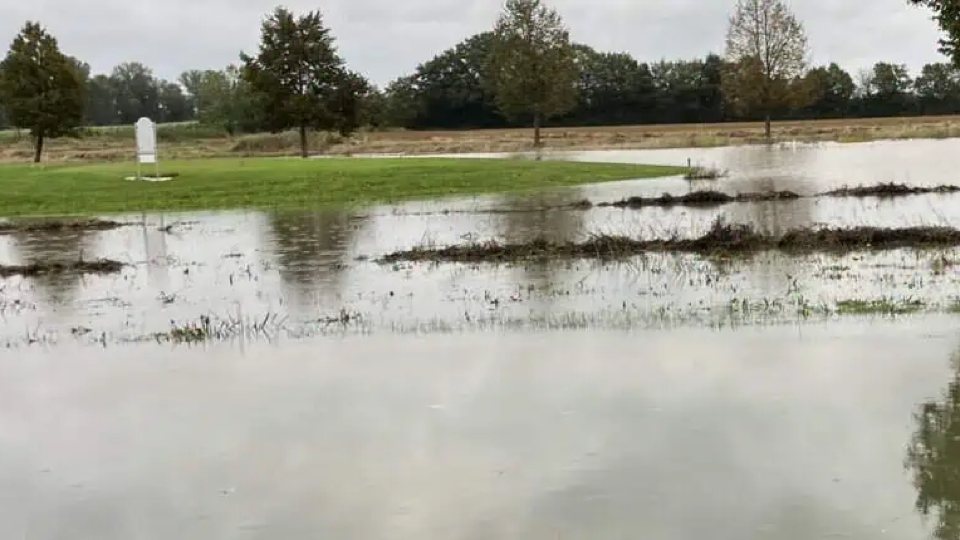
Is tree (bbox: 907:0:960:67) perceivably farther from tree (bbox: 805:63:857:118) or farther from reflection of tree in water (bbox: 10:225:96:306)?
tree (bbox: 805:63:857:118)

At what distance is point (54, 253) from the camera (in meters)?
21.7

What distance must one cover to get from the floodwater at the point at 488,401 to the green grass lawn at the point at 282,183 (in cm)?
1443

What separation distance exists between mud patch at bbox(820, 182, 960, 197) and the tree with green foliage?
117ft

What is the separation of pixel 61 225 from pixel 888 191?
20.0 metres

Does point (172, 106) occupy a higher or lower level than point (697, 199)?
higher

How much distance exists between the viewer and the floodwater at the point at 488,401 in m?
6.75

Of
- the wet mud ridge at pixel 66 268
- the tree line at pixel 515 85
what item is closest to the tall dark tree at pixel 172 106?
the tree line at pixel 515 85

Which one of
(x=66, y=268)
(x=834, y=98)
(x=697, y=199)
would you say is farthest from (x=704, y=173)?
(x=834, y=98)

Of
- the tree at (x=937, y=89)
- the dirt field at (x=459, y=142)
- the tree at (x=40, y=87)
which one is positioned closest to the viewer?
the tree at (x=40, y=87)

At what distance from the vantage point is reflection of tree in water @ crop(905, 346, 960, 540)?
20.9 ft

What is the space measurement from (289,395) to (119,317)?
213 inches

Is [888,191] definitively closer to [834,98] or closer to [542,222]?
[542,222]

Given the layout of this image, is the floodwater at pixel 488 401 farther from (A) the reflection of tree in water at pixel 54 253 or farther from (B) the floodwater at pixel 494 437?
(A) the reflection of tree in water at pixel 54 253

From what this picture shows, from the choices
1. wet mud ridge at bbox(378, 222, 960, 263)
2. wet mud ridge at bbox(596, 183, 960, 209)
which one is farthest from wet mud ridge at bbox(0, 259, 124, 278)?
wet mud ridge at bbox(596, 183, 960, 209)
